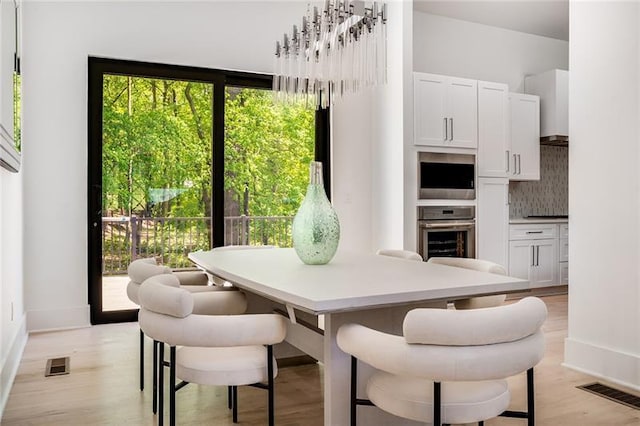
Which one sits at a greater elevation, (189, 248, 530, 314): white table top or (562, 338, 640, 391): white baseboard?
(189, 248, 530, 314): white table top

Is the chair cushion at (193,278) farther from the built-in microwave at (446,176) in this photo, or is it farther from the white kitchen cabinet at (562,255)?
the white kitchen cabinet at (562,255)

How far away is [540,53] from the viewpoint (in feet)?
22.5

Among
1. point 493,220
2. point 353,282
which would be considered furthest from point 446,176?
point 353,282

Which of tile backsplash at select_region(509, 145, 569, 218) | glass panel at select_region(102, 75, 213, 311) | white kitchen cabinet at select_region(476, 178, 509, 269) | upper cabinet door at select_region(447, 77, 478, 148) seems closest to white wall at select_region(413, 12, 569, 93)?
upper cabinet door at select_region(447, 77, 478, 148)

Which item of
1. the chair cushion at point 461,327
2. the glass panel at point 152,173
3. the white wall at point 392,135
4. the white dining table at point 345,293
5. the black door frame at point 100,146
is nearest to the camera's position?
the chair cushion at point 461,327

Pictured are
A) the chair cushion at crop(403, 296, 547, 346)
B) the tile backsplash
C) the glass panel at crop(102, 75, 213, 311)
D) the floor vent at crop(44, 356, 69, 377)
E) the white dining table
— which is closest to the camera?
the chair cushion at crop(403, 296, 547, 346)

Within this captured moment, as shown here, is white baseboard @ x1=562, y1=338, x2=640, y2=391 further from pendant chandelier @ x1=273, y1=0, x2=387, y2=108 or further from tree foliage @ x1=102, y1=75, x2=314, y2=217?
tree foliage @ x1=102, y1=75, x2=314, y2=217

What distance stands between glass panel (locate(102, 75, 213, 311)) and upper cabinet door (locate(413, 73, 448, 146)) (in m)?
2.04

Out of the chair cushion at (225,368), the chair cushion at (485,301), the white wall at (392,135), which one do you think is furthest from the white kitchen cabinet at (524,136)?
the chair cushion at (225,368)

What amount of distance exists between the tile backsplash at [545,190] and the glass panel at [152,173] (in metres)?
3.80

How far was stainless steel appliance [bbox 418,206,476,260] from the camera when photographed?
5301mm

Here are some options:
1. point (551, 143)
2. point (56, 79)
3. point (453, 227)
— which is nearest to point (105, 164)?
point (56, 79)

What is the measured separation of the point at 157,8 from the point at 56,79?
111 cm

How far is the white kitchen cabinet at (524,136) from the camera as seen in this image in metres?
6.00
